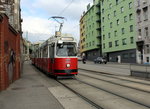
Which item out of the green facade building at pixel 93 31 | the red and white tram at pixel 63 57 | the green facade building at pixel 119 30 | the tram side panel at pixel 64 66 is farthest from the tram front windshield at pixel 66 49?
the green facade building at pixel 93 31

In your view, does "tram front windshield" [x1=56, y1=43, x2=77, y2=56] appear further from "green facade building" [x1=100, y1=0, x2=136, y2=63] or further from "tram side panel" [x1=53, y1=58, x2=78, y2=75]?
"green facade building" [x1=100, y1=0, x2=136, y2=63]

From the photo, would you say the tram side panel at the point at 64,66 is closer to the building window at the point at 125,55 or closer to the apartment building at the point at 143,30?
the apartment building at the point at 143,30

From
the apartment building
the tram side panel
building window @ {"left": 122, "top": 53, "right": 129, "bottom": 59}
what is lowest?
the tram side panel

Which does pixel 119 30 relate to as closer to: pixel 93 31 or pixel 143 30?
pixel 143 30

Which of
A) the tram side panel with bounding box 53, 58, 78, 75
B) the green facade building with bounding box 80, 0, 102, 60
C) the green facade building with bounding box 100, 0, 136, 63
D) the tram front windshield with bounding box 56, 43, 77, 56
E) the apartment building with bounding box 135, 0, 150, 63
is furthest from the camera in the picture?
the green facade building with bounding box 80, 0, 102, 60

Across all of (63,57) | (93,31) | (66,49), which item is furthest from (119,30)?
(63,57)

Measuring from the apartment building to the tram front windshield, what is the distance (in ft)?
92.1

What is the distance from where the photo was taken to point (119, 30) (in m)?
50.2

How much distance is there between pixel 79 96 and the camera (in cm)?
808

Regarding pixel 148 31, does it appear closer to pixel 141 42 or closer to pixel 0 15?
pixel 141 42

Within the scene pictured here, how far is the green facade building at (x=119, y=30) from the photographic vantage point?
44.7m

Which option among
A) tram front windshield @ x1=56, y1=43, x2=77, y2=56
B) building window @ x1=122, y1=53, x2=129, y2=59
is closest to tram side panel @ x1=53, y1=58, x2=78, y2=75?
tram front windshield @ x1=56, y1=43, x2=77, y2=56

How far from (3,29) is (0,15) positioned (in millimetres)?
780

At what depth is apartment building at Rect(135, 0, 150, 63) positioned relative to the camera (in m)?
→ 38.5
